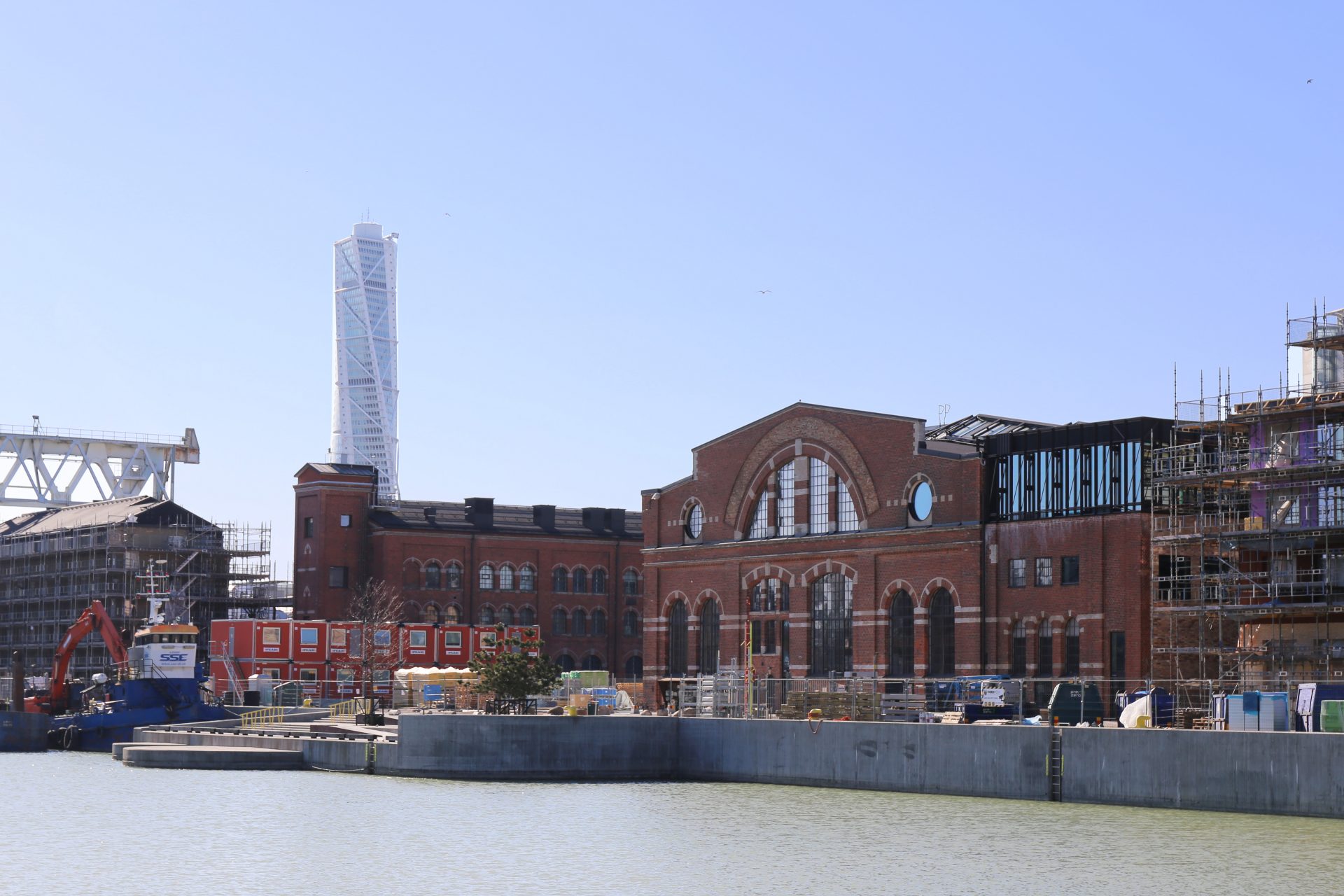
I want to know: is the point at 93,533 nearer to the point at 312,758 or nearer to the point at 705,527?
the point at 705,527

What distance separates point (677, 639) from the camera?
92312mm

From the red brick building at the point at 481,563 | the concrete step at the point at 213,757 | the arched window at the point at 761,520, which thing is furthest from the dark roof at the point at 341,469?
the concrete step at the point at 213,757

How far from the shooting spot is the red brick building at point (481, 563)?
367ft

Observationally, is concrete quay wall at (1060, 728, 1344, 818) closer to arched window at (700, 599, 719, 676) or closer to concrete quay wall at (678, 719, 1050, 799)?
concrete quay wall at (678, 719, 1050, 799)

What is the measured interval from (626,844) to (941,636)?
35.2 metres

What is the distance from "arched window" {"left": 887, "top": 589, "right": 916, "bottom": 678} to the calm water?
815 inches

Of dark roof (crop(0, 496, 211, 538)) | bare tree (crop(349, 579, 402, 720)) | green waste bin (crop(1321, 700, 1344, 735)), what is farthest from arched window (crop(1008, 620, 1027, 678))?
dark roof (crop(0, 496, 211, 538))

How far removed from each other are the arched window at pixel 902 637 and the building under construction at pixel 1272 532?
14.9m

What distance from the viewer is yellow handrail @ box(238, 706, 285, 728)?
3184 inches

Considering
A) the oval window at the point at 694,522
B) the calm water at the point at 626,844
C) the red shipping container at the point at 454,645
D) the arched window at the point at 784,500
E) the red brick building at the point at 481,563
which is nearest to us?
the calm water at the point at 626,844

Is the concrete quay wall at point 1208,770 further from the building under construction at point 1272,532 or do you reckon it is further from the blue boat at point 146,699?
the blue boat at point 146,699

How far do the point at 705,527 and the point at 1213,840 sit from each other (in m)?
49.0

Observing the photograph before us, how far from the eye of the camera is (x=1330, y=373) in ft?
208

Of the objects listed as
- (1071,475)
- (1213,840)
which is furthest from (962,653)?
(1213,840)
